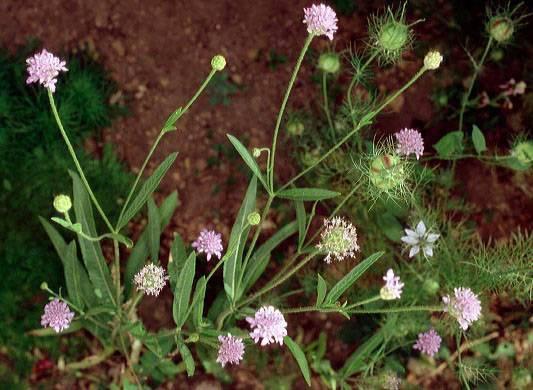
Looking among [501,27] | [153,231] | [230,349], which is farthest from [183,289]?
[501,27]

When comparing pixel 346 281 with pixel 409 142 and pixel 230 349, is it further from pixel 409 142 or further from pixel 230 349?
pixel 409 142

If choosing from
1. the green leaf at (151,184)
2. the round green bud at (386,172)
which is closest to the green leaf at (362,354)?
the round green bud at (386,172)

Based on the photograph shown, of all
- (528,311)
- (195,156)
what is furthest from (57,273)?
(528,311)

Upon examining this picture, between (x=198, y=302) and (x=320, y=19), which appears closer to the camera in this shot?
(x=320, y=19)

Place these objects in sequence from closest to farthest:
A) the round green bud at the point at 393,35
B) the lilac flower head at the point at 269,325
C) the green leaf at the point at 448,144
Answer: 1. the lilac flower head at the point at 269,325
2. the round green bud at the point at 393,35
3. the green leaf at the point at 448,144

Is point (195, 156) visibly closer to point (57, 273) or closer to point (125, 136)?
point (125, 136)

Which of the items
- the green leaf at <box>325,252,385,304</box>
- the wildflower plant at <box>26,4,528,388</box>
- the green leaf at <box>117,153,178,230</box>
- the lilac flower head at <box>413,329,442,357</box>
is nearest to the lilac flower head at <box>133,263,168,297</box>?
the wildflower plant at <box>26,4,528,388</box>

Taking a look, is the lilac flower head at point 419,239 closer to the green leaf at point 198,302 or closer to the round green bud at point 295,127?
the round green bud at point 295,127
